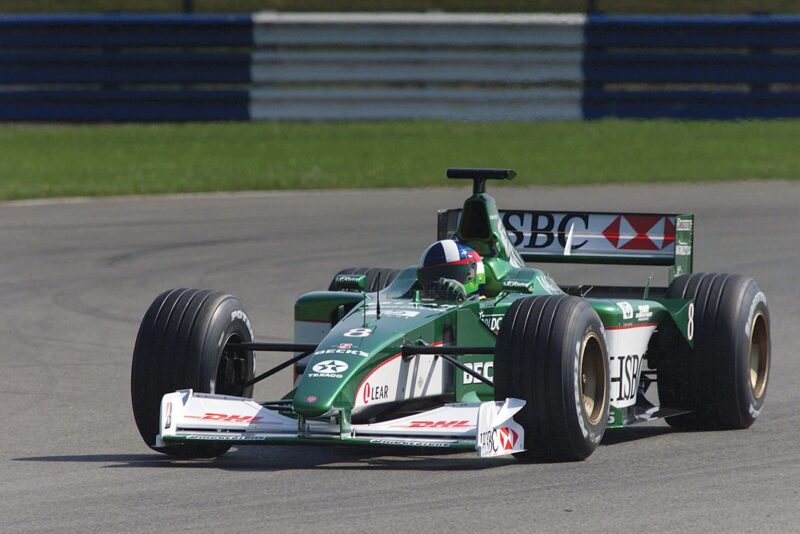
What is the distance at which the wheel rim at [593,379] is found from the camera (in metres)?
8.26

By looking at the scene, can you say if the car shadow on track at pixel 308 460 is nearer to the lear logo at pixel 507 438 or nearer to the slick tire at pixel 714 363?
the lear logo at pixel 507 438

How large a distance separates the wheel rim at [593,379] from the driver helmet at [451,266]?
88cm

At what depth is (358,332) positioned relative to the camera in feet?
26.6

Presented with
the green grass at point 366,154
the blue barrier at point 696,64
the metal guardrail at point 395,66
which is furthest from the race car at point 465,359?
the metal guardrail at point 395,66

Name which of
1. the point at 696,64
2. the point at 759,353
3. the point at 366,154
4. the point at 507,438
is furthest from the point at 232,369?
the point at 696,64

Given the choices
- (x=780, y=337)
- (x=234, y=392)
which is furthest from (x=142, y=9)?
(x=234, y=392)

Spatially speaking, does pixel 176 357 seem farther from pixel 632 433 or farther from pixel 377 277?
pixel 632 433

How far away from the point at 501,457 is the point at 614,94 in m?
19.5

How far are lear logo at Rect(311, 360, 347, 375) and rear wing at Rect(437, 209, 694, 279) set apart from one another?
8.23 feet

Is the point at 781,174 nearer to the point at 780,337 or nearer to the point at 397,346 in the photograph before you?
the point at 780,337

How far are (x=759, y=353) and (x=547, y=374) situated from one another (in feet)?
8.32

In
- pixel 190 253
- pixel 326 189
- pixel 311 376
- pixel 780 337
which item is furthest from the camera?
pixel 326 189

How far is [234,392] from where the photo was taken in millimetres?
8664

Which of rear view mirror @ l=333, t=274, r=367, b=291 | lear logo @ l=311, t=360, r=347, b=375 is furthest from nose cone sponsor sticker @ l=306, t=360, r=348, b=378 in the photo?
rear view mirror @ l=333, t=274, r=367, b=291
